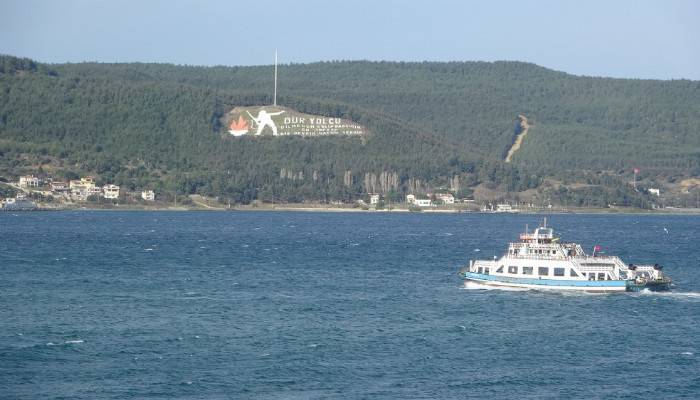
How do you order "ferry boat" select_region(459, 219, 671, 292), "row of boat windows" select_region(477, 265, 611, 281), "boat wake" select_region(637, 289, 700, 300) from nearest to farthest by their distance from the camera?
"boat wake" select_region(637, 289, 700, 300) → "ferry boat" select_region(459, 219, 671, 292) → "row of boat windows" select_region(477, 265, 611, 281)

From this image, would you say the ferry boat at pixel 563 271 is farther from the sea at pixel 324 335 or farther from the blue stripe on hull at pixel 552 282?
the sea at pixel 324 335

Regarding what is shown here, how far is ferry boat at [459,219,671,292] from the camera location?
101312mm

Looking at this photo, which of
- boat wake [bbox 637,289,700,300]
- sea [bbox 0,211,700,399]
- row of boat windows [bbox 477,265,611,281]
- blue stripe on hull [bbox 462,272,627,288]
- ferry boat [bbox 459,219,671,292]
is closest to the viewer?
sea [bbox 0,211,700,399]

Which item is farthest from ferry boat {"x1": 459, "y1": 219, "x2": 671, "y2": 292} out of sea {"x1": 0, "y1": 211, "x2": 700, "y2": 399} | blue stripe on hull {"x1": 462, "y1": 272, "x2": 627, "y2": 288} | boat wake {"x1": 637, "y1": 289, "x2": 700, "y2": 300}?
sea {"x1": 0, "y1": 211, "x2": 700, "y2": 399}

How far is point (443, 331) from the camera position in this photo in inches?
3260

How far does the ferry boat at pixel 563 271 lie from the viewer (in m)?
101

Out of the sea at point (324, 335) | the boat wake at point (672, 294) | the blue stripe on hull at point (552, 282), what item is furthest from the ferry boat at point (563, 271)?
the sea at point (324, 335)

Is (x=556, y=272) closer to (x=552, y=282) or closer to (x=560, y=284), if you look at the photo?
(x=552, y=282)

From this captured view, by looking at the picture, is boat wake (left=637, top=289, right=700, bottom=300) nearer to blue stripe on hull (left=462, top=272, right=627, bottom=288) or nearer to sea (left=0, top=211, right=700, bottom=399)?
sea (left=0, top=211, right=700, bottom=399)

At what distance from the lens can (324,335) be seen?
8050 centimetres

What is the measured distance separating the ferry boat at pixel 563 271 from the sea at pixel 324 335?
5.74 feet

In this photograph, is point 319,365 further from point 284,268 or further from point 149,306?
point 284,268

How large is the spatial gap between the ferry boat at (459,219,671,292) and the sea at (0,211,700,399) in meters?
1.75

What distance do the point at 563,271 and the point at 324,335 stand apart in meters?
28.7
